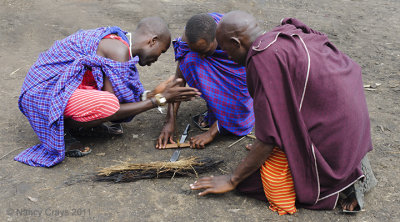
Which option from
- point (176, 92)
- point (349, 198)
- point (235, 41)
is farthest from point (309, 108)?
point (176, 92)

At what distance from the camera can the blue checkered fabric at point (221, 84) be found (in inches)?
136

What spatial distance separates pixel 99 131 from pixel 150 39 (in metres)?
1.02

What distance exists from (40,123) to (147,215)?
48.4 inches

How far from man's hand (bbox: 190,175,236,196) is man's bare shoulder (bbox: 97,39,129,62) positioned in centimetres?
118

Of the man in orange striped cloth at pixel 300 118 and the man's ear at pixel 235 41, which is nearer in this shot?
the man in orange striped cloth at pixel 300 118

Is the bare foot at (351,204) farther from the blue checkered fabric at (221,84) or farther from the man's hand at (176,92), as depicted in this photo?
the man's hand at (176,92)

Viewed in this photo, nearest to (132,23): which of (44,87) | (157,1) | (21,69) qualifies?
(157,1)

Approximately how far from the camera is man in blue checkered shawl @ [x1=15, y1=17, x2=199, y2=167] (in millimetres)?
3025

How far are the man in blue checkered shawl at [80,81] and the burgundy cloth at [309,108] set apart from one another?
1087 millimetres

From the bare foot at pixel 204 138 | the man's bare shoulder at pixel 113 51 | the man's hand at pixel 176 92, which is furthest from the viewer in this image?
the bare foot at pixel 204 138

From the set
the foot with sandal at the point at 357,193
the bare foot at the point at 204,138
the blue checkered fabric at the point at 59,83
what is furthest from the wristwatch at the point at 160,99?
the foot with sandal at the point at 357,193

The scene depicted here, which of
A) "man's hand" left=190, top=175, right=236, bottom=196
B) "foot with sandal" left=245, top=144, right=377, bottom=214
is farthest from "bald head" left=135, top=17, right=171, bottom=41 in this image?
"foot with sandal" left=245, top=144, right=377, bottom=214

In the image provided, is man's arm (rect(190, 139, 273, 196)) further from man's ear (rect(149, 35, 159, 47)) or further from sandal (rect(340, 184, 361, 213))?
man's ear (rect(149, 35, 159, 47))

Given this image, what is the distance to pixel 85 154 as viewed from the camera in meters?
3.30
